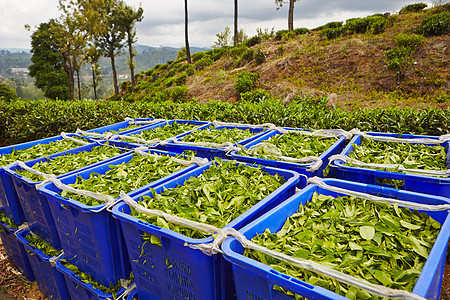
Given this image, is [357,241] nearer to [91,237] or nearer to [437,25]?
[91,237]

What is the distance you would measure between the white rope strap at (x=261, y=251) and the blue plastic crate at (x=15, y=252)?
77.9 inches

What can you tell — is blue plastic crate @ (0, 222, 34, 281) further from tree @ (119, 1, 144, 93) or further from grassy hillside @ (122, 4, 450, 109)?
tree @ (119, 1, 144, 93)

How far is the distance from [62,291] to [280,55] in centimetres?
1572

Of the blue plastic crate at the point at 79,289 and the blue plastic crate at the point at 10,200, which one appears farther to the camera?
the blue plastic crate at the point at 10,200

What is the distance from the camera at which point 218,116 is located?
5.07 metres

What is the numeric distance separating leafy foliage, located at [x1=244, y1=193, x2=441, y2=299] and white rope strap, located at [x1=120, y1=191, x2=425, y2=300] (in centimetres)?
6

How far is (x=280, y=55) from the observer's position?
1595 cm

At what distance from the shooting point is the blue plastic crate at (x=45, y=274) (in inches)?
95.3

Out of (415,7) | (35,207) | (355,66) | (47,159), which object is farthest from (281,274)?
(415,7)

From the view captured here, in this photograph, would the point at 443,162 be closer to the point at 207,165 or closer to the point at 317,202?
the point at 317,202

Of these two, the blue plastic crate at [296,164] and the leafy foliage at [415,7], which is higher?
the leafy foliage at [415,7]

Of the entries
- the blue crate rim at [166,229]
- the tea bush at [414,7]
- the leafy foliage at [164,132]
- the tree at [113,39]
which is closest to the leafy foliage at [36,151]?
the leafy foliage at [164,132]

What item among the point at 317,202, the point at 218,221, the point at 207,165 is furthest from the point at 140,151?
the point at 317,202

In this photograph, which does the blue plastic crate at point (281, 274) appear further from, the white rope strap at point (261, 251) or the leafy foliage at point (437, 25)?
the leafy foliage at point (437, 25)
